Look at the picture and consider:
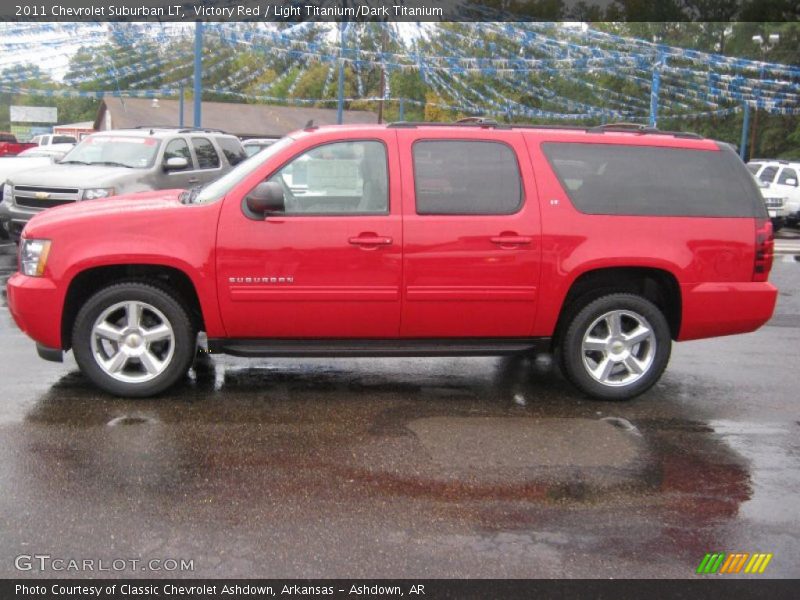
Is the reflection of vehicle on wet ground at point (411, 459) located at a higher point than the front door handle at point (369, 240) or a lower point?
lower

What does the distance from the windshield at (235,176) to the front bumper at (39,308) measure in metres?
1.11

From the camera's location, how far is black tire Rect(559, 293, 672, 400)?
5652mm

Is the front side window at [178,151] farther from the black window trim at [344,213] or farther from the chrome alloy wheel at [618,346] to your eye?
the chrome alloy wheel at [618,346]

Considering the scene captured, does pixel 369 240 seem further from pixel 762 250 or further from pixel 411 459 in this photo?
pixel 762 250

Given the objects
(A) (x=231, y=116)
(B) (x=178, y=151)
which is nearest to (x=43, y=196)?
(B) (x=178, y=151)

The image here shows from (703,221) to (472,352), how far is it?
1844 mm

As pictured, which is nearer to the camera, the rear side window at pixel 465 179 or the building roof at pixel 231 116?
the rear side window at pixel 465 179

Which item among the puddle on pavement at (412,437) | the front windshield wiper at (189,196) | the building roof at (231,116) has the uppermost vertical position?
the building roof at (231,116)

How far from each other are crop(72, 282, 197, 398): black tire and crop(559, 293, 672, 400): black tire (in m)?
2.63

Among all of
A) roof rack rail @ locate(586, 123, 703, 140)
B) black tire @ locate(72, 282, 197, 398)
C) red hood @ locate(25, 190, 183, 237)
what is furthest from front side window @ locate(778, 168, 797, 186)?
black tire @ locate(72, 282, 197, 398)

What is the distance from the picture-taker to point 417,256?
17.7 feet

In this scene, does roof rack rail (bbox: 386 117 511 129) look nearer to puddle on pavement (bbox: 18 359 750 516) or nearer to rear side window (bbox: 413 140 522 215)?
rear side window (bbox: 413 140 522 215)

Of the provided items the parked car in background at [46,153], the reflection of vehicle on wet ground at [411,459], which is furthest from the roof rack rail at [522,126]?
the parked car in background at [46,153]

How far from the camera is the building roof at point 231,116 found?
5591 centimetres
